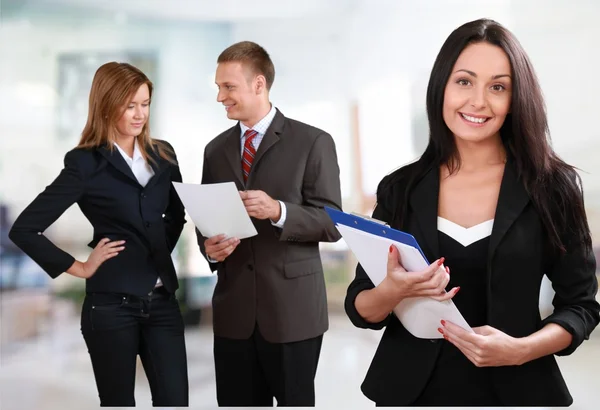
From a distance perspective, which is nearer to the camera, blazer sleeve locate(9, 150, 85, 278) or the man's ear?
blazer sleeve locate(9, 150, 85, 278)

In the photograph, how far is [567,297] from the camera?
5.44 ft

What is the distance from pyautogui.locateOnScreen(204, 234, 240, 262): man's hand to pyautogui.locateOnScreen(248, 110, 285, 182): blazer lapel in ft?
0.80

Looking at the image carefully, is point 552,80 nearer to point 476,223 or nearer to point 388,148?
point 388,148

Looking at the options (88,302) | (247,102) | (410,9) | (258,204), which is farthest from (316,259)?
(410,9)

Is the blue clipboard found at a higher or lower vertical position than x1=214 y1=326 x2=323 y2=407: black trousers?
higher

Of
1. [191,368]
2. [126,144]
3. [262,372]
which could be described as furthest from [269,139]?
[191,368]

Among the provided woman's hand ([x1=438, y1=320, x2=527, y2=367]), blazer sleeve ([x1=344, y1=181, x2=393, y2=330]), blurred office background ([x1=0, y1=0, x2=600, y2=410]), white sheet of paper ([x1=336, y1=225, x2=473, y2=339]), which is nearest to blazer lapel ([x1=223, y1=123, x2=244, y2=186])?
blazer sleeve ([x1=344, y1=181, x2=393, y2=330])

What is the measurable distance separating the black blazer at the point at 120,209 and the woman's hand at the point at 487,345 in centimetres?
139

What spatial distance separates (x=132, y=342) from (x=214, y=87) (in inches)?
97.5

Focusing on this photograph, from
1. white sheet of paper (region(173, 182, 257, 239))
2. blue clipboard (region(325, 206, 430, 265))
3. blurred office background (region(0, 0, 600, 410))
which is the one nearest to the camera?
blue clipboard (region(325, 206, 430, 265))

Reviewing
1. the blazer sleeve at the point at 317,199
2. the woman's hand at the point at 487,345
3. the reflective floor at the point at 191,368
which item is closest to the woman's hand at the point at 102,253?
the blazer sleeve at the point at 317,199

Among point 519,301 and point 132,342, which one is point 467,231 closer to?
point 519,301

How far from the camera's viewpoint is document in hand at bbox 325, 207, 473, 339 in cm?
150

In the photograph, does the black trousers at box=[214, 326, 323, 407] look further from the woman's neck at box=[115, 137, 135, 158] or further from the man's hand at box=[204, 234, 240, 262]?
the woman's neck at box=[115, 137, 135, 158]
